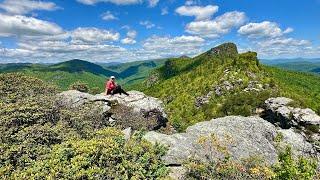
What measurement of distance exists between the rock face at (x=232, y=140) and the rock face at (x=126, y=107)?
7.98 metres

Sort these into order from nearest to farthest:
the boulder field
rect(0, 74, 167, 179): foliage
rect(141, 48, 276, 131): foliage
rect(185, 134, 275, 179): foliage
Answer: rect(0, 74, 167, 179): foliage < rect(185, 134, 275, 179): foliage < the boulder field < rect(141, 48, 276, 131): foliage

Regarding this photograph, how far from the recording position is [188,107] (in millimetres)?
96688

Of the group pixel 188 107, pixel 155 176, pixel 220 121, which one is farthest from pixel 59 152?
pixel 188 107

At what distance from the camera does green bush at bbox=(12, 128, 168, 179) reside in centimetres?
1703

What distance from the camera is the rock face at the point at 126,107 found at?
34688mm

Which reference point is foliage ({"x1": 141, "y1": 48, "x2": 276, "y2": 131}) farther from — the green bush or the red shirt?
the green bush

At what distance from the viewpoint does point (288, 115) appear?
4681cm

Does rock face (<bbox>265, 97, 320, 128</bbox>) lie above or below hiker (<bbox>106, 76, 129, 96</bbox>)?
below

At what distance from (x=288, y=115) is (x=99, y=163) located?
1375 inches

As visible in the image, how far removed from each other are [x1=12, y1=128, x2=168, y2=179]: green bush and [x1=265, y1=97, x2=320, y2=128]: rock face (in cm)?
2896

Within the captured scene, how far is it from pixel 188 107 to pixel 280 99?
4488 centimetres

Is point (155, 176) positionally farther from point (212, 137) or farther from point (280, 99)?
point (280, 99)

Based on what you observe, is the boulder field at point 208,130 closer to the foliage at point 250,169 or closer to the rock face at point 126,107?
the rock face at point 126,107

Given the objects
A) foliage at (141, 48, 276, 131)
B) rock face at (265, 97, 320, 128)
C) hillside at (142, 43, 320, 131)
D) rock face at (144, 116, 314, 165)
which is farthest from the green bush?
hillside at (142, 43, 320, 131)
